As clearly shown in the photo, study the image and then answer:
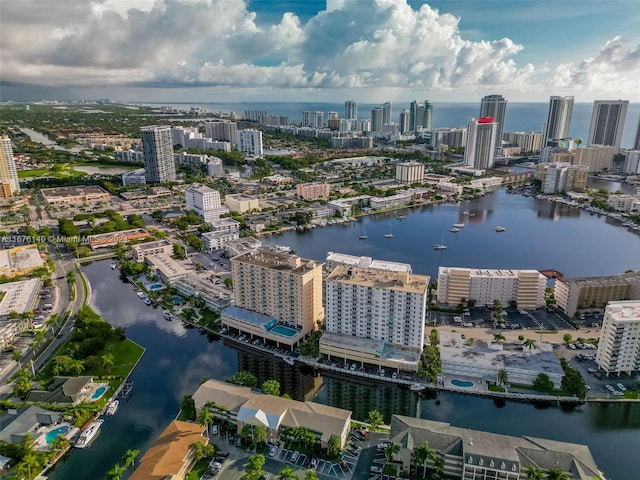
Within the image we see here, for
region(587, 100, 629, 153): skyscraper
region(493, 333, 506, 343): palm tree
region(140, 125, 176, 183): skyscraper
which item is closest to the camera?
region(493, 333, 506, 343): palm tree

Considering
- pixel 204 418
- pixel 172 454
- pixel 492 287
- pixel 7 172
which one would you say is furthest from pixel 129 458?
pixel 7 172

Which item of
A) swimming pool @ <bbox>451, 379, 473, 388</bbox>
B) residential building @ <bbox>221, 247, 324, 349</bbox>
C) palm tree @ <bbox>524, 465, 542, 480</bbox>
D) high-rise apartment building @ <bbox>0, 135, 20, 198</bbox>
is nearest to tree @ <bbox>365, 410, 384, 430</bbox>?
swimming pool @ <bbox>451, 379, 473, 388</bbox>

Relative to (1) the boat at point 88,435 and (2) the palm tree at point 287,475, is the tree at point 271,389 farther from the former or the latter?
(1) the boat at point 88,435

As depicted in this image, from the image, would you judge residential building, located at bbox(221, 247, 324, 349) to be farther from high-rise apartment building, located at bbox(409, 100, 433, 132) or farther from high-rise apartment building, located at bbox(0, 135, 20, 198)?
high-rise apartment building, located at bbox(409, 100, 433, 132)

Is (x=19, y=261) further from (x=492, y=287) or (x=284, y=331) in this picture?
(x=492, y=287)

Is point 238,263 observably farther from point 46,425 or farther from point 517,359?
point 517,359

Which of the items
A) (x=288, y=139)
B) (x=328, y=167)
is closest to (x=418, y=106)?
(x=288, y=139)
